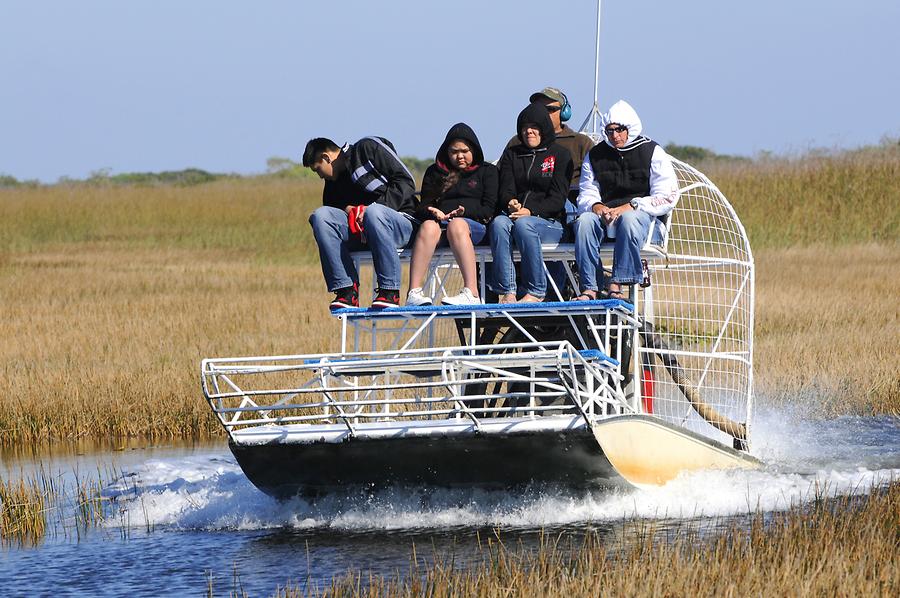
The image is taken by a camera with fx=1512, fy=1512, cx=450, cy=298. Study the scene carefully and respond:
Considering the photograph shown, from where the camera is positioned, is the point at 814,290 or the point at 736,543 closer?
the point at 736,543

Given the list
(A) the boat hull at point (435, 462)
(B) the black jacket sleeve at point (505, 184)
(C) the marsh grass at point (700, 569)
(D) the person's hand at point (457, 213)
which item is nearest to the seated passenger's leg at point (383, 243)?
(D) the person's hand at point (457, 213)

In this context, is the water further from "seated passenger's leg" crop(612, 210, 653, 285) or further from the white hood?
the white hood

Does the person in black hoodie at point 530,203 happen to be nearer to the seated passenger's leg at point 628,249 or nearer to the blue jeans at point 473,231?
the blue jeans at point 473,231

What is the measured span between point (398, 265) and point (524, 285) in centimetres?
109

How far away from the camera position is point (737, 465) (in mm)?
13336

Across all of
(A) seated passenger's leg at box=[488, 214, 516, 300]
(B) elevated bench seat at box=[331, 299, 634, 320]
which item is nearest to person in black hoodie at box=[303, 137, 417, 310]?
(B) elevated bench seat at box=[331, 299, 634, 320]

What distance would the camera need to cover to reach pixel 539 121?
42.4 feet

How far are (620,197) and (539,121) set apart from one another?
96 cm

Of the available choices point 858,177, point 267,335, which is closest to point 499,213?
point 267,335

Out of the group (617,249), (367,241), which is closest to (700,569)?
(617,249)

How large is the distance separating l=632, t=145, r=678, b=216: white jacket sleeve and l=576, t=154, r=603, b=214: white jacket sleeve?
480mm

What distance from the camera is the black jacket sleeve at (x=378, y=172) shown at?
41.1 feet

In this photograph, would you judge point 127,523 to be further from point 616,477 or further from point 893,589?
point 893,589

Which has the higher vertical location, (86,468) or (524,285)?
(524,285)
